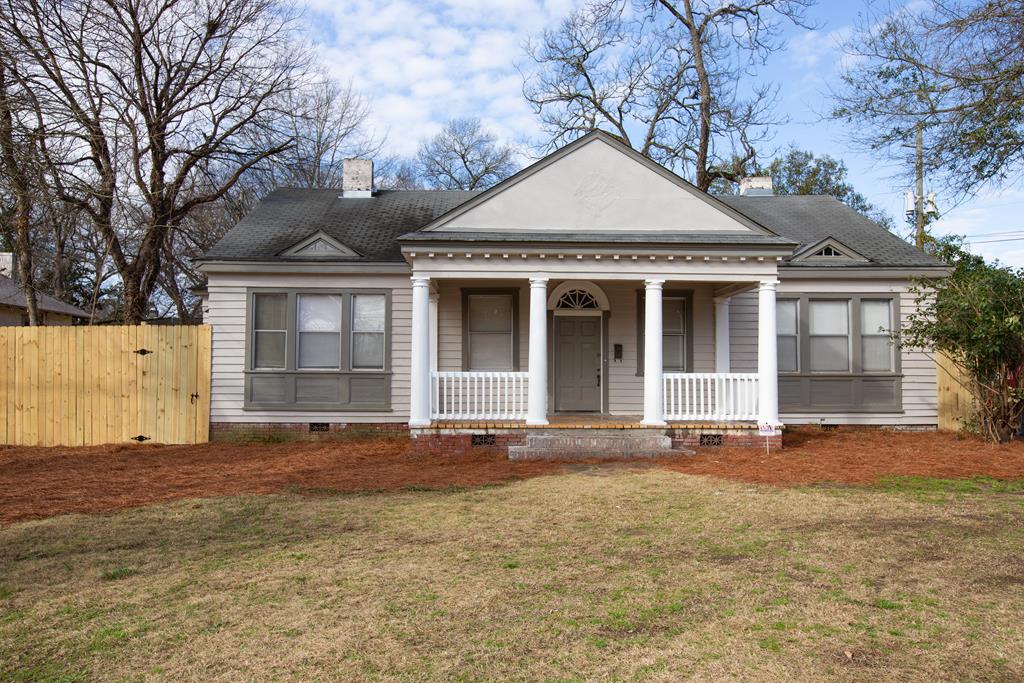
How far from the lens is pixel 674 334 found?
14.1 m

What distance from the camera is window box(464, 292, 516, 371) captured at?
13844 millimetres

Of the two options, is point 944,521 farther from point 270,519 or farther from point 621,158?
point 621,158

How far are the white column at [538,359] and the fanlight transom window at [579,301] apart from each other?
2264mm

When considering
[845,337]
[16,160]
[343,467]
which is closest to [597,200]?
[343,467]

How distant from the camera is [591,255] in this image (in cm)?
1164

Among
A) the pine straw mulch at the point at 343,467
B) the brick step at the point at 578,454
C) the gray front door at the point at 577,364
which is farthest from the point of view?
the gray front door at the point at 577,364

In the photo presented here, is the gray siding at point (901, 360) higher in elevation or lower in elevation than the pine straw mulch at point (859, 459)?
higher

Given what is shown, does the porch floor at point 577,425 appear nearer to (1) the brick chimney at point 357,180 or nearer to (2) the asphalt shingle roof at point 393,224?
(2) the asphalt shingle roof at point 393,224

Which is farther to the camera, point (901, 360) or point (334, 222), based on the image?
point (334, 222)

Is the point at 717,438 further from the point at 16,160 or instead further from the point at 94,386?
the point at 16,160

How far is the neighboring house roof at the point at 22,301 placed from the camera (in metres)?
26.1

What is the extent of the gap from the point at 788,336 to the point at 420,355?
24.4 ft

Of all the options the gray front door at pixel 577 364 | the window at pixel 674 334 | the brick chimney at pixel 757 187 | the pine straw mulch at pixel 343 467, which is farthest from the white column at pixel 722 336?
the brick chimney at pixel 757 187

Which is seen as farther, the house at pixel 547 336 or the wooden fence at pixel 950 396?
the wooden fence at pixel 950 396
